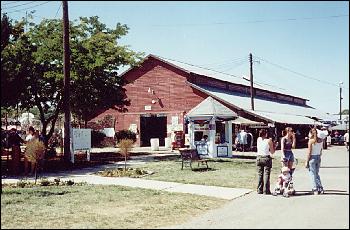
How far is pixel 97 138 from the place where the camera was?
39.3 metres

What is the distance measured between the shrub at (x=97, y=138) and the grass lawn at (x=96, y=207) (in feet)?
87.9

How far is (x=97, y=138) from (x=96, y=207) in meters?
30.1

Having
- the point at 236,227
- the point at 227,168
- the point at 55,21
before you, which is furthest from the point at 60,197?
the point at 55,21

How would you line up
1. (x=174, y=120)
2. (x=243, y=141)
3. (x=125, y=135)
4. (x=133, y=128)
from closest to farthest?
(x=243, y=141), (x=125, y=135), (x=174, y=120), (x=133, y=128)

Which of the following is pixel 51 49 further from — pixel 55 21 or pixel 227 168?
pixel 227 168

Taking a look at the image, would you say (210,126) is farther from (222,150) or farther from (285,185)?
(285,185)

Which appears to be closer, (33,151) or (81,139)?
(33,151)

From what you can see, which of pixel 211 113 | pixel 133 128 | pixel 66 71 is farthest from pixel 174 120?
pixel 66 71

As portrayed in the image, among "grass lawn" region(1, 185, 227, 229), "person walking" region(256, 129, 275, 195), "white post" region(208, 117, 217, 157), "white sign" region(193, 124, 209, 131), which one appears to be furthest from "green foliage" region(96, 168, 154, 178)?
"white sign" region(193, 124, 209, 131)

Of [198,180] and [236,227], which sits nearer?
[236,227]

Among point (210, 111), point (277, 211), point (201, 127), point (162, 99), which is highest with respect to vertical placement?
point (162, 99)

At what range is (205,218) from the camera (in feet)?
29.4

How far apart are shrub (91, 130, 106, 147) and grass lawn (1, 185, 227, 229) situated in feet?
87.9

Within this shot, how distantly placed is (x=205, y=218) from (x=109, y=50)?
687 inches
